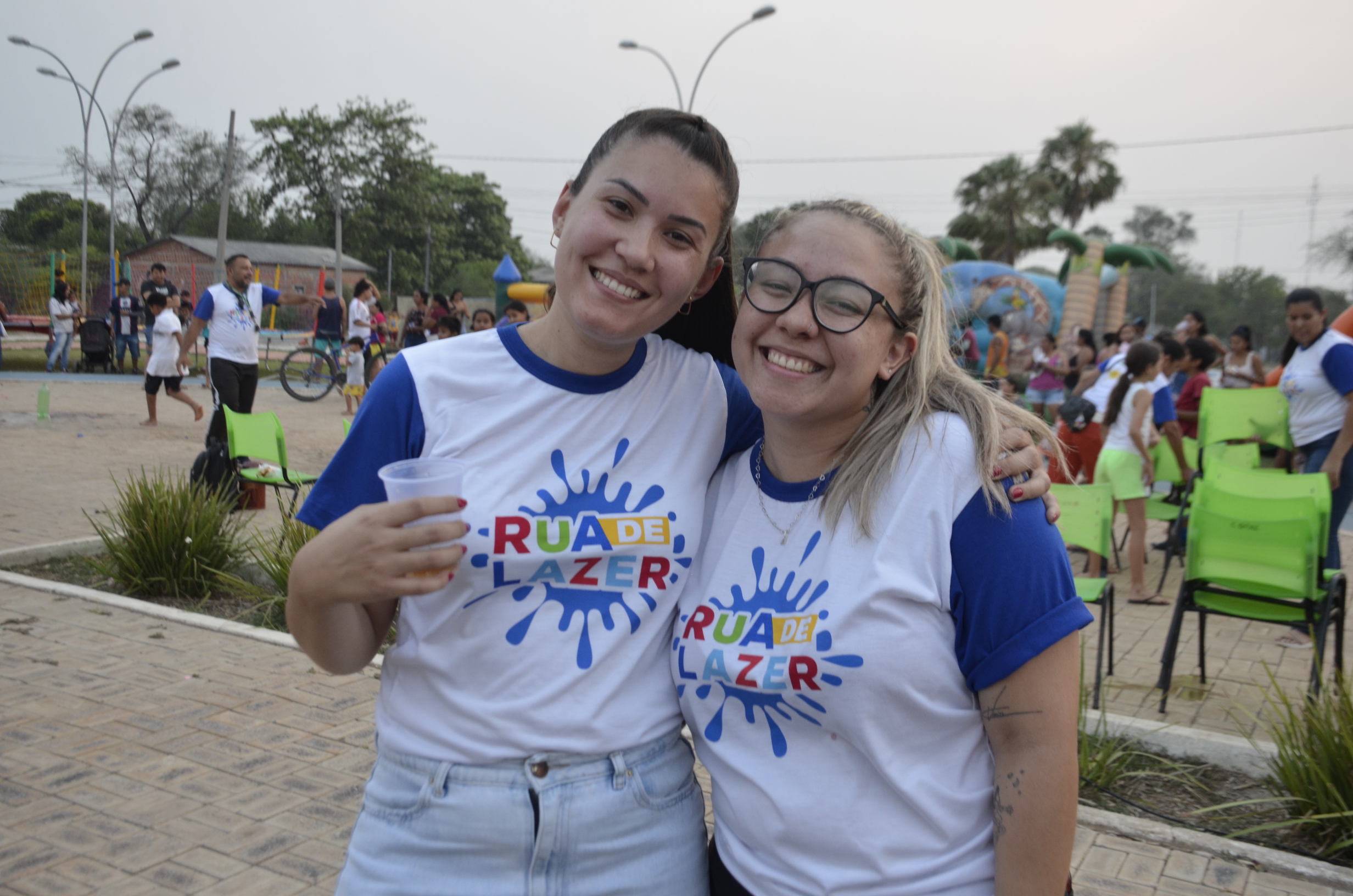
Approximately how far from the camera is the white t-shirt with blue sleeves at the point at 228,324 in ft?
30.9

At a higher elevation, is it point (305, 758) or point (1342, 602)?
point (1342, 602)

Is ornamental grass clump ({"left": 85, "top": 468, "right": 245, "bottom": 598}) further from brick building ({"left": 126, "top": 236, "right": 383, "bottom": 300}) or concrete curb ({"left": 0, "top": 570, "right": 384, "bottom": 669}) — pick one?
brick building ({"left": 126, "top": 236, "right": 383, "bottom": 300})

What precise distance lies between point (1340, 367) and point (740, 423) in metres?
6.22

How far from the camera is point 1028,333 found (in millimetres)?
21438

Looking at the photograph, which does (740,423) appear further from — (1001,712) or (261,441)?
(261,441)

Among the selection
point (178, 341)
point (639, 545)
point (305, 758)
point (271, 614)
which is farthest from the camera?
point (178, 341)

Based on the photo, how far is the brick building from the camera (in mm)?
49156

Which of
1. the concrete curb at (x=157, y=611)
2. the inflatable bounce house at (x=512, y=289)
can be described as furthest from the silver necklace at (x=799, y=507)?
the inflatable bounce house at (x=512, y=289)

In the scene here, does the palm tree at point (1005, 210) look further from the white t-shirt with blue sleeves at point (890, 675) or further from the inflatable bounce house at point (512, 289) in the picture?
the white t-shirt with blue sleeves at point (890, 675)

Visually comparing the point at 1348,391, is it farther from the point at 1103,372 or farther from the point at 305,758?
the point at 305,758

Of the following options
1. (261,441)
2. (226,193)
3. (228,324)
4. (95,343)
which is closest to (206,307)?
(228,324)

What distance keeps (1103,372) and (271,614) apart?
7.41m

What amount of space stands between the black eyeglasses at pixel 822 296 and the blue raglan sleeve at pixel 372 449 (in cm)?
63

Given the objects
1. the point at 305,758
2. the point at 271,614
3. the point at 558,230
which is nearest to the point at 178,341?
the point at 271,614
